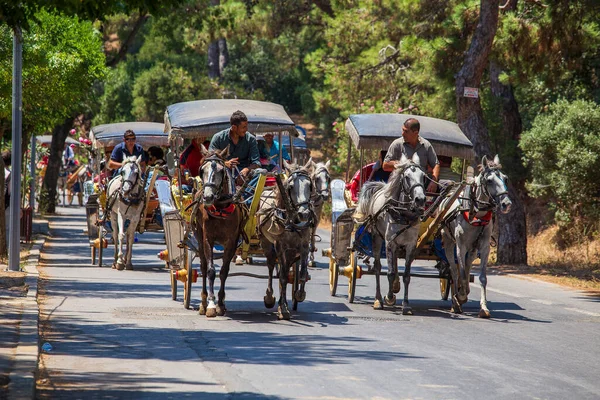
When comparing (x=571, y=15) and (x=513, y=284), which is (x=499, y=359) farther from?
(x=571, y=15)

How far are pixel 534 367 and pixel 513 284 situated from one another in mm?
9555

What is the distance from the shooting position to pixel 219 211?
1404cm

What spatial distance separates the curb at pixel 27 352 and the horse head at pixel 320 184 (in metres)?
3.61

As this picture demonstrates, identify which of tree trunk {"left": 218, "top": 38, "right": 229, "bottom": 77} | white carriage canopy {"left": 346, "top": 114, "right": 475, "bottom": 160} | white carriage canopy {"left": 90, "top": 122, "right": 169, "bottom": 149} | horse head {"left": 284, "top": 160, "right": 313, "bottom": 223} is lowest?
horse head {"left": 284, "top": 160, "right": 313, "bottom": 223}

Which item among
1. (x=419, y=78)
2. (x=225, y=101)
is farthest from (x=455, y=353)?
(x=419, y=78)

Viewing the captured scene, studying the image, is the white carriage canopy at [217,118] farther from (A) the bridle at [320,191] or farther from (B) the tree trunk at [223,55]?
(B) the tree trunk at [223,55]

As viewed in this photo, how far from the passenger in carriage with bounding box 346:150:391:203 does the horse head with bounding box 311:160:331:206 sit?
260cm

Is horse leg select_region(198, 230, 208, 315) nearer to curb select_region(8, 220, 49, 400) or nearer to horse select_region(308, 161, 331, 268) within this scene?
horse select_region(308, 161, 331, 268)

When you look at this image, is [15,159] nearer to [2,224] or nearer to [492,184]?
[2,224]

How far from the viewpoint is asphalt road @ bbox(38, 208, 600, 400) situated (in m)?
9.62

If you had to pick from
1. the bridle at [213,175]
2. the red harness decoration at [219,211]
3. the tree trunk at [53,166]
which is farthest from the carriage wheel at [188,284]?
the tree trunk at [53,166]

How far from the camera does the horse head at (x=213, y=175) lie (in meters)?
13.5

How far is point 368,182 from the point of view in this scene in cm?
1630

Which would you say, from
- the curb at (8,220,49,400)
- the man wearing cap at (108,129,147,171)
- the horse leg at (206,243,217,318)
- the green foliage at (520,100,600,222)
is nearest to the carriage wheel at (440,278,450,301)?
the horse leg at (206,243,217,318)
